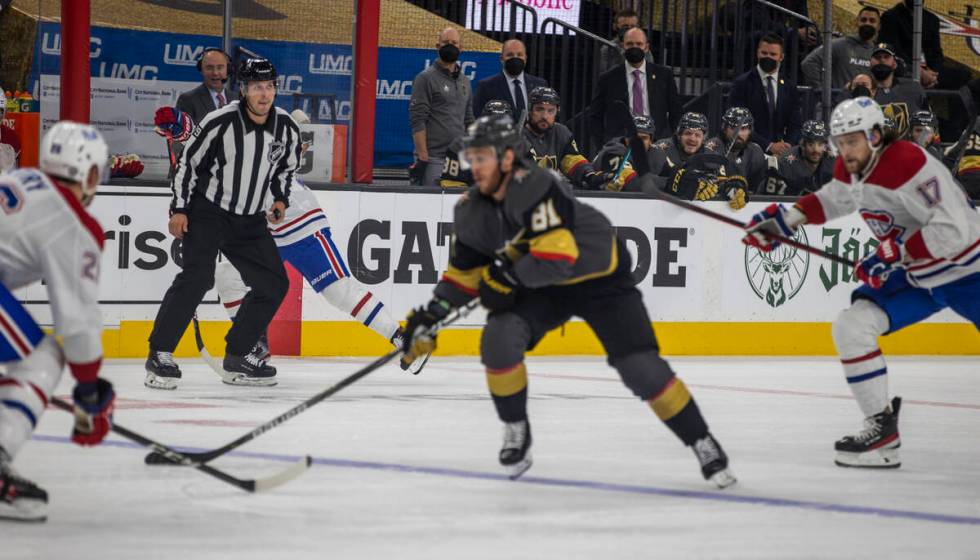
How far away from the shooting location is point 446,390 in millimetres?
7266

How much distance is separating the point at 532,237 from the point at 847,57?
729 centimetres

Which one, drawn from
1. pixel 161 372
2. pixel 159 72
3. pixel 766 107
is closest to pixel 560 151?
pixel 766 107

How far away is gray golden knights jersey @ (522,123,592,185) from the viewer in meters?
9.29

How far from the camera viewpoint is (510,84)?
9523 millimetres

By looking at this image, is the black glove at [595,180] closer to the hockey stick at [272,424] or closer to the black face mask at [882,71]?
the black face mask at [882,71]

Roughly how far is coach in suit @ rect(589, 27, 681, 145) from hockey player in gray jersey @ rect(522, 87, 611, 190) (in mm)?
421

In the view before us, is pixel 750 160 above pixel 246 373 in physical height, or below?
above

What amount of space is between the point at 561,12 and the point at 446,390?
17.9ft

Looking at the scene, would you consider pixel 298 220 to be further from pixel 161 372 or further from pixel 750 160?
pixel 750 160

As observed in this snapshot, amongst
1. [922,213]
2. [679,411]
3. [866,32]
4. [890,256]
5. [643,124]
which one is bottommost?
[679,411]

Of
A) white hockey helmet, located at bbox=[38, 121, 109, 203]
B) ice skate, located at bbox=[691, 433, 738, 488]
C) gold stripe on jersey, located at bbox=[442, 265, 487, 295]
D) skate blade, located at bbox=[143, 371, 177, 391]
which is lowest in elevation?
skate blade, located at bbox=[143, 371, 177, 391]

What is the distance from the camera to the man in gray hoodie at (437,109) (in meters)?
9.20

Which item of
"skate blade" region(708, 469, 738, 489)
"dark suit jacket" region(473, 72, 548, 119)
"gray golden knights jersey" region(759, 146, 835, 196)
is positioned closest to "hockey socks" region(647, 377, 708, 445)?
"skate blade" region(708, 469, 738, 489)

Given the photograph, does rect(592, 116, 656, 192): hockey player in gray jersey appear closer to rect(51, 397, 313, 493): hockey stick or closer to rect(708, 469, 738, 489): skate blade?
rect(708, 469, 738, 489): skate blade
